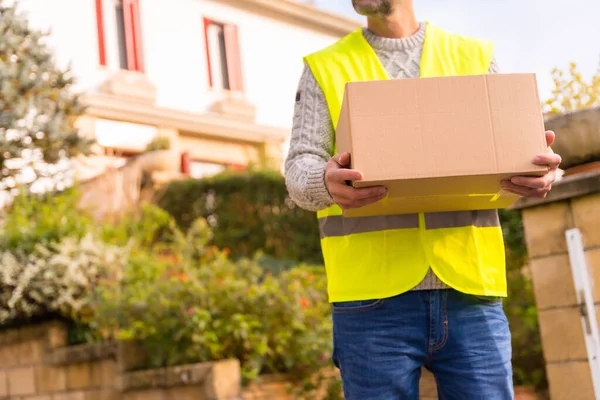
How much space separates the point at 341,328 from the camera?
6.12ft

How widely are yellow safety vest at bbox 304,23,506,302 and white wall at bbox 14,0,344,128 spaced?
316 inches

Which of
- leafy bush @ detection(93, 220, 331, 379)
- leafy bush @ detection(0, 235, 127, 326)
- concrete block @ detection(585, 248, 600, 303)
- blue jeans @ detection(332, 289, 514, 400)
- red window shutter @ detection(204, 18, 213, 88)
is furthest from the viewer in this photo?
red window shutter @ detection(204, 18, 213, 88)

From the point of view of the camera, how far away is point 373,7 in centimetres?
196

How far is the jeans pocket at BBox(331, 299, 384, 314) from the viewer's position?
1817mm

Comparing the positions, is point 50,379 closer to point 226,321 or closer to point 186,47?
point 226,321

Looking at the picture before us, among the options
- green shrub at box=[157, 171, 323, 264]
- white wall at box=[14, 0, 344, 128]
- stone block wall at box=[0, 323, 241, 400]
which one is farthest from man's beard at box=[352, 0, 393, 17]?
white wall at box=[14, 0, 344, 128]

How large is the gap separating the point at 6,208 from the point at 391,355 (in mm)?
5549

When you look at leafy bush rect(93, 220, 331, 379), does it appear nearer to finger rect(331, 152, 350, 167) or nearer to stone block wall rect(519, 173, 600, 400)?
stone block wall rect(519, 173, 600, 400)

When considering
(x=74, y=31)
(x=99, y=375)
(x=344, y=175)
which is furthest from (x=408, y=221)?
(x=74, y=31)

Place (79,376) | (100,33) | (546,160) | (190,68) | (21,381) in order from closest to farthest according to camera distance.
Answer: (546,160) → (79,376) → (21,381) → (100,33) → (190,68)

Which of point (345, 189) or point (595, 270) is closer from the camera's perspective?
point (345, 189)

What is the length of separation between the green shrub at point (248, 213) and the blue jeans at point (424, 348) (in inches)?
259

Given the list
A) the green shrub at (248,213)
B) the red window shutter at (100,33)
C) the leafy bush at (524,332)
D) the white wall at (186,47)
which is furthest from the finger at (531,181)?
the red window shutter at (100,33)

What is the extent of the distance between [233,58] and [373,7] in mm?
10534
